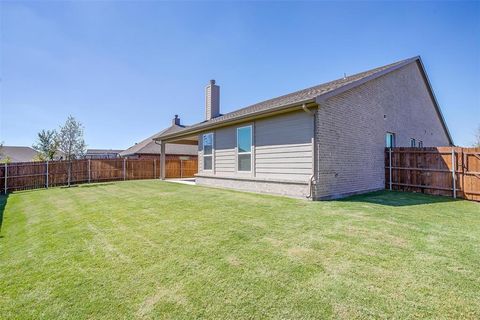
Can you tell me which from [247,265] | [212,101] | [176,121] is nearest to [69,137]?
[176,121]

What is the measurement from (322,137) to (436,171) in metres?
5.23

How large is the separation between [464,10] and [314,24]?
5546 mm

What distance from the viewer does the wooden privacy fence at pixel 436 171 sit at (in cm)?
835

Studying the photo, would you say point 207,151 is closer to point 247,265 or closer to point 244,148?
point 244,148

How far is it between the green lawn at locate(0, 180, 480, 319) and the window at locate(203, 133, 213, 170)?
630 centimetres

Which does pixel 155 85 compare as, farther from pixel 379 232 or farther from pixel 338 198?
pixel 379 232

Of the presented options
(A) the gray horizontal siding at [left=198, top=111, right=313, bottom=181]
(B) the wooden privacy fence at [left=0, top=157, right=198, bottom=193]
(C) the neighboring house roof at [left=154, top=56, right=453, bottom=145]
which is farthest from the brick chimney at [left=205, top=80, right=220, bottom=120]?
(B) the wooden privacy fence at [left=0, top=157, right=198, bottom=193]

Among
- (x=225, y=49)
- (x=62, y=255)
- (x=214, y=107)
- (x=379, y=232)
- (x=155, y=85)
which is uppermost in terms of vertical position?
(x=225, y=49)

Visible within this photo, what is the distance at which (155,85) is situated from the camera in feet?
51.0

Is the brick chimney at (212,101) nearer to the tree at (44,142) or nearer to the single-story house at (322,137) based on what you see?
the single-story house at (322,137)

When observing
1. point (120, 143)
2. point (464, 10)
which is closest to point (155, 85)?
point (464, 10)

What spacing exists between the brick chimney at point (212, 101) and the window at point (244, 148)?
19.1 feet

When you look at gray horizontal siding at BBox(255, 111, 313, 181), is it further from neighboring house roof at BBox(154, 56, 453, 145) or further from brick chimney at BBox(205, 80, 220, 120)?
brick chimney at BBox(205, 80, 220, 120)

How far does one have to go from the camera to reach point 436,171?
9.16 metres
